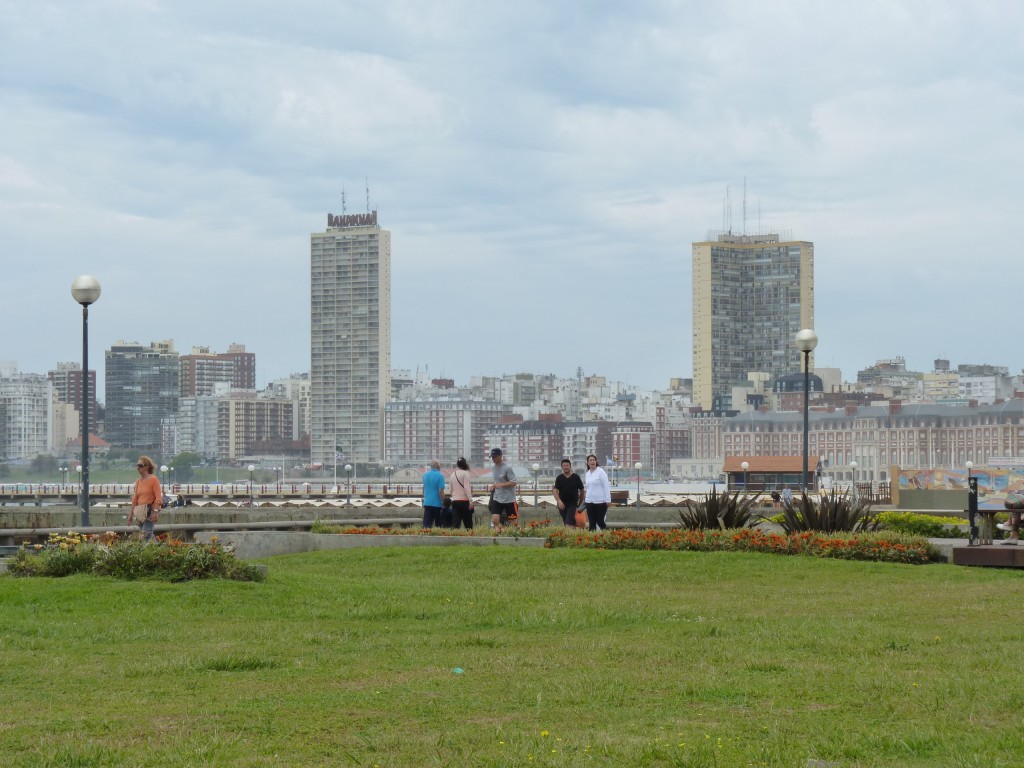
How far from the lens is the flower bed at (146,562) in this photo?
1210 centimetres

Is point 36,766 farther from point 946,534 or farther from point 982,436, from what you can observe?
point 982,436

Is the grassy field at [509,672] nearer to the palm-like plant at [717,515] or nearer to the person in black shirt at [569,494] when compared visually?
the palm-like plant at [717,515]

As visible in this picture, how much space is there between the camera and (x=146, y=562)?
12195mm

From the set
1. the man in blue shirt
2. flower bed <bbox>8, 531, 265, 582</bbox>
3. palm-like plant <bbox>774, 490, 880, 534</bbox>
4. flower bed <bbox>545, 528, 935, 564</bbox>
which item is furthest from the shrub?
flower bed <bbox>8, 531, 265, 582</bbox>

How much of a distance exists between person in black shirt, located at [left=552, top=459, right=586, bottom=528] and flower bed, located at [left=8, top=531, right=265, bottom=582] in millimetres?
7486

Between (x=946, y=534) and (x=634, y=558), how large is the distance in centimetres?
892

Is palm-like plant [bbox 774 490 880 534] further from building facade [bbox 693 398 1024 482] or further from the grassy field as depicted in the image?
building facade [bbox 693 398 1024 482]

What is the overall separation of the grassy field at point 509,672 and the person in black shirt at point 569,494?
5.96 metres

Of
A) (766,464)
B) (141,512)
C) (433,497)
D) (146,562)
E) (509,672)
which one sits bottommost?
(766,464)

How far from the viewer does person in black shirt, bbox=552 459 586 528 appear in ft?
63.7

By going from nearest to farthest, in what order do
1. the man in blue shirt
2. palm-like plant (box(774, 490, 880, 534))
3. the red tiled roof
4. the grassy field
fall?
the grassy field < palm-like plant (box(774, 490, 880, 534)) < the man in blue shirt < the red tiled roof

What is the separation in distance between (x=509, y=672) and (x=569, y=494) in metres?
11.6

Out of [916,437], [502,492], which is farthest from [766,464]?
[916,437]

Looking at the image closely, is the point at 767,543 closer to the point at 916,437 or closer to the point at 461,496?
the point at 461,496
